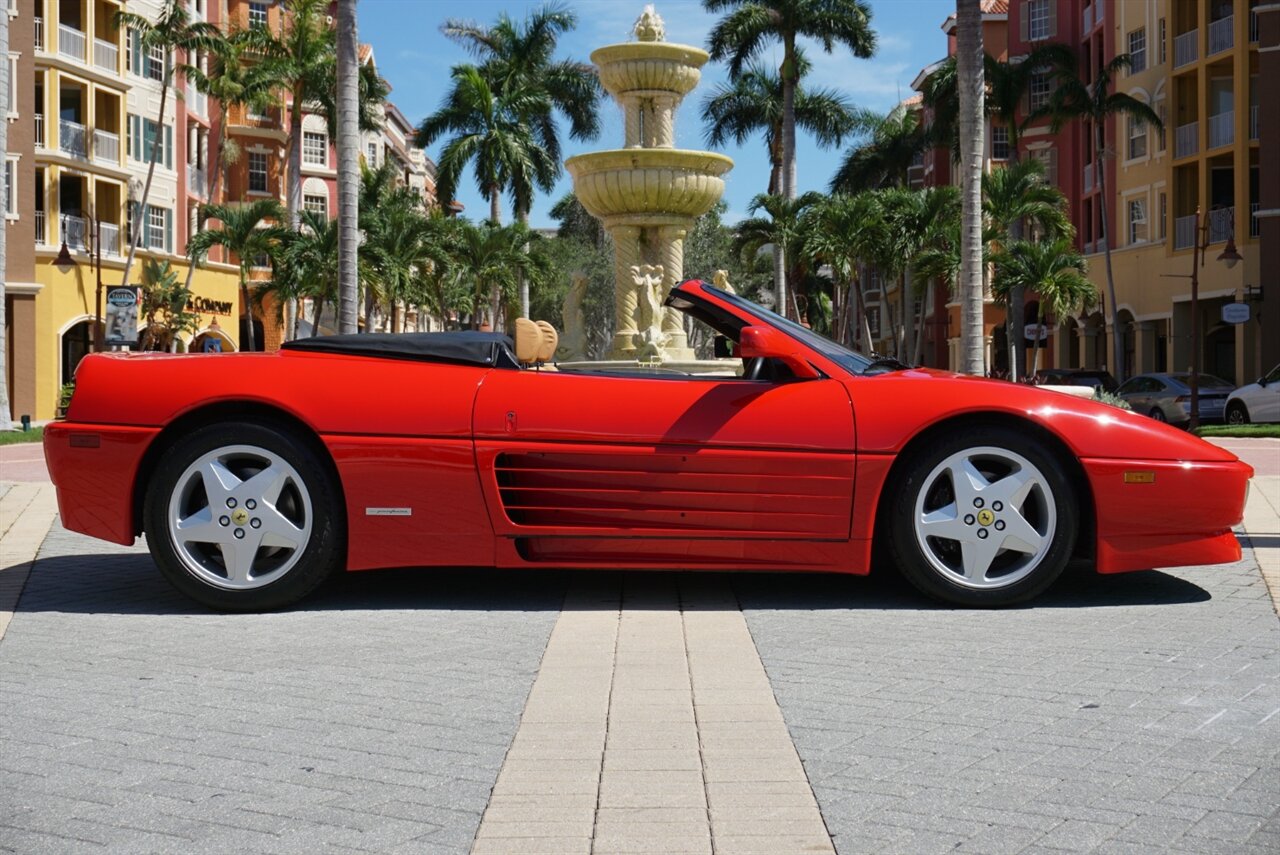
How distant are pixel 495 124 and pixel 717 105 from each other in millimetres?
7723

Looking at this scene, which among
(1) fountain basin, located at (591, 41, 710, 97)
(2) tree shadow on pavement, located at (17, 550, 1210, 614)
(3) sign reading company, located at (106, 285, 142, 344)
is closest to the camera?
(2) tree shadow on pavement, located at (17, 550, 1210, 614)

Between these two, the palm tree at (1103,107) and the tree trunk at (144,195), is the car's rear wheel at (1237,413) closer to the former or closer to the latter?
the palm tree at (1103,107)

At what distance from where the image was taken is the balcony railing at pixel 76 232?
140 ft

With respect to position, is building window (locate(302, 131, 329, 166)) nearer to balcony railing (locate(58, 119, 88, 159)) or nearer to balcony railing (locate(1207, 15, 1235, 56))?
balcony railing (locate(58, 119, 88, 159))

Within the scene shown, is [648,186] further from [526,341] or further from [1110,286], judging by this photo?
[1110,286]

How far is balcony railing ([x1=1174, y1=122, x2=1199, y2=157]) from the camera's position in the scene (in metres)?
43.1

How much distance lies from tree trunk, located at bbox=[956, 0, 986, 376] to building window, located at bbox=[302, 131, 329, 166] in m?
53.7

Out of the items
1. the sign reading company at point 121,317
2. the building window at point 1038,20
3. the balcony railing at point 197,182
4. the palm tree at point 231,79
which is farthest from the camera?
the building window at point 1038,20

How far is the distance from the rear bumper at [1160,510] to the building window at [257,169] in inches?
2272

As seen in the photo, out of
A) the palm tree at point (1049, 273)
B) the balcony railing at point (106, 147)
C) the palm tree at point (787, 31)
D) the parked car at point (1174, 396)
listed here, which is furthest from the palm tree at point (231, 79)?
the parked car at point (1174, 396)

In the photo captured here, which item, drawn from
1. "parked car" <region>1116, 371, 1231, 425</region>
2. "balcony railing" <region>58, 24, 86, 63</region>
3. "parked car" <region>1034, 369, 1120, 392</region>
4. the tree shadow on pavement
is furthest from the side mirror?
"balcony railing" <region>58, 24, 86, 63</region>

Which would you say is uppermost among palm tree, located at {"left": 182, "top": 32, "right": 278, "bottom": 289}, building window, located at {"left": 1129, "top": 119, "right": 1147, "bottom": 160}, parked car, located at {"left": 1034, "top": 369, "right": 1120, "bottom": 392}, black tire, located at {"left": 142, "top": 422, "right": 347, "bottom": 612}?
palm tree, located at {"left": 182, "top": 32, "right": 278, "bottom": 289}

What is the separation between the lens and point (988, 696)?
4.25 meters

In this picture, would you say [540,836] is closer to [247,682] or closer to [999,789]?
[999,789]
